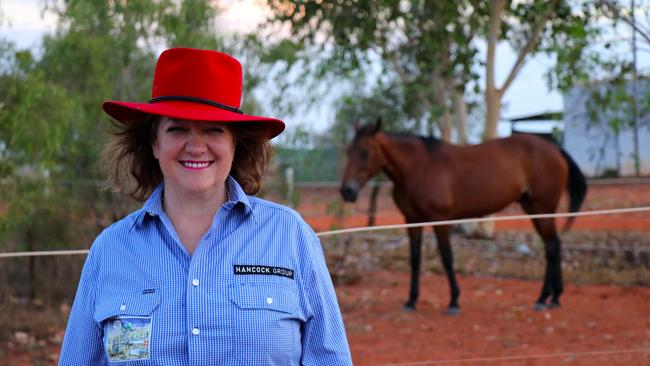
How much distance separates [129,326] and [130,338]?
0.03 m

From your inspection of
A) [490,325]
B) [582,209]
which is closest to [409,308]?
[490,325]

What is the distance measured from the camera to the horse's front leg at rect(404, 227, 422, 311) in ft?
27.5

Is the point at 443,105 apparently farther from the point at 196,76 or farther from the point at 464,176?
the point at 196,76

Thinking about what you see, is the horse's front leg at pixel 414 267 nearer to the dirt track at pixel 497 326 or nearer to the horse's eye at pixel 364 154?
the dirt track at pixel 497 326

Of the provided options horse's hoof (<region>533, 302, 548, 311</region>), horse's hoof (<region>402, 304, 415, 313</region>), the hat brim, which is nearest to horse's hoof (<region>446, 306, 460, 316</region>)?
horse's hoof (<region>402, 304, 415, 313</region>)

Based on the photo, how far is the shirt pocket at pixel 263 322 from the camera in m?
1.93

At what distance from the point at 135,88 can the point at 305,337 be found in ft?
25.0

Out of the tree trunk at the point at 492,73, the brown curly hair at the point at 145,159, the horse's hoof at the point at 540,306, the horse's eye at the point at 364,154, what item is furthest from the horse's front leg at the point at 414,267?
the brown curly hair at the point at 145,159

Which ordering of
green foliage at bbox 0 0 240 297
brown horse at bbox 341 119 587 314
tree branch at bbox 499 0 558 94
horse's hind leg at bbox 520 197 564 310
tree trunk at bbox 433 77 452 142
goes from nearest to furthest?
green foliage at bbox 0 0 240 297
horse's hind leg at bbox 520 197 564 310
brown horse at bbox 341 119 587 314
tree branch at bbox 499 0 558 94
tree trunk at bbox 433 77 452 142

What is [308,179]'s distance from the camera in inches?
956

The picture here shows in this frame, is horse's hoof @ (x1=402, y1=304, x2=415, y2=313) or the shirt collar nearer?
the shirt collar

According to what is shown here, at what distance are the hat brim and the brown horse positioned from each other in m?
6.50

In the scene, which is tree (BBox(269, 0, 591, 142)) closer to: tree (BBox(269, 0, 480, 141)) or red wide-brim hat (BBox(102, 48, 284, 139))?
tree (BBox(269, 0, 480, 141))

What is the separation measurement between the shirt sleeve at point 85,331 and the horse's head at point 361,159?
689 centimetres
